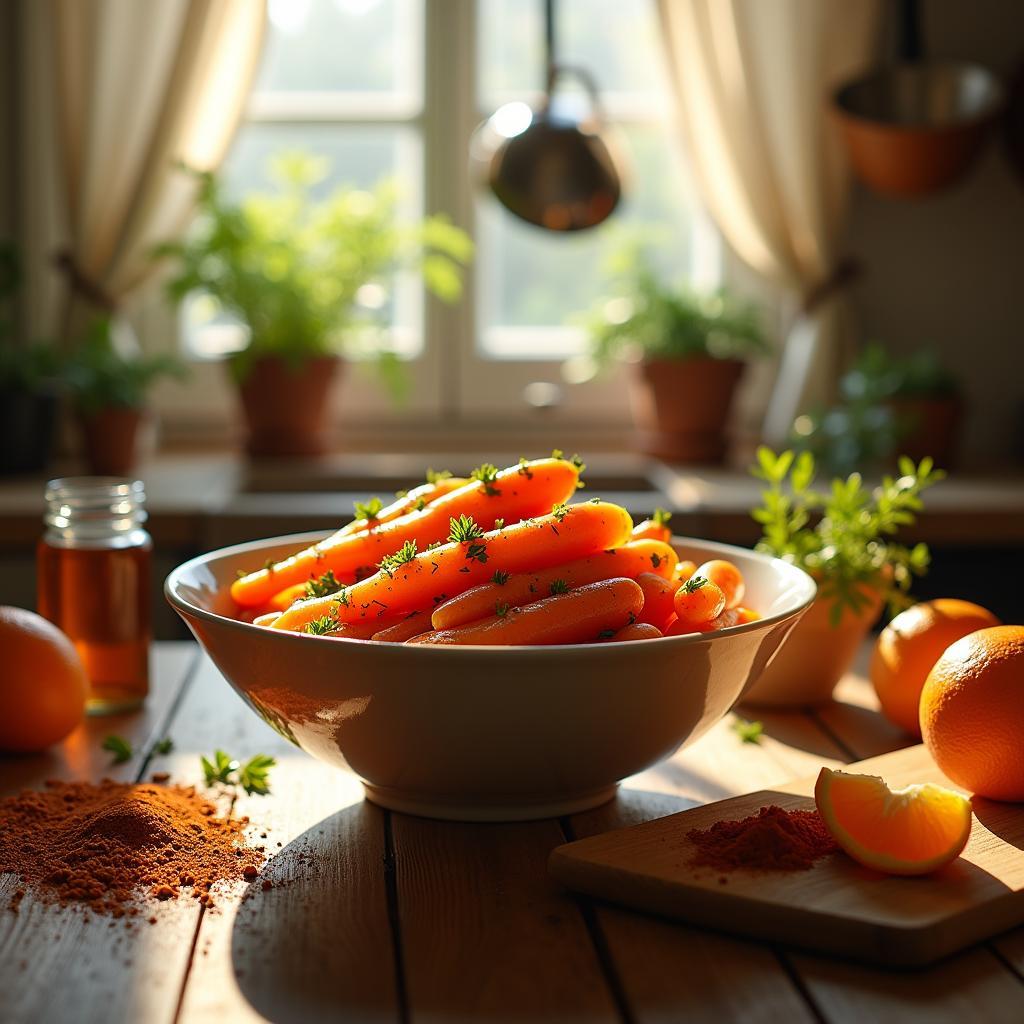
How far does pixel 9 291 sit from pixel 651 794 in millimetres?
2040

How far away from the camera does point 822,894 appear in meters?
0.69

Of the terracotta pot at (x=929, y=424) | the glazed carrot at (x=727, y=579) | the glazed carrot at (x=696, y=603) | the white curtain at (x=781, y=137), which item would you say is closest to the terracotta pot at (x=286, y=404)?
the white curtain at (x=781, y=137)

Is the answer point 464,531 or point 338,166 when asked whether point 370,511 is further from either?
point 338,166

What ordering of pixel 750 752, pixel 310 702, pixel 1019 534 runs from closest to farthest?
pixel 310 702 → pixel 750 752 → pixel 1019 534

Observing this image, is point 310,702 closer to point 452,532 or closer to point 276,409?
point 452,532

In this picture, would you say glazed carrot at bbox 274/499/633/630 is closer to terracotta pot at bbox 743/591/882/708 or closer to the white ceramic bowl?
the white ceramic bowl

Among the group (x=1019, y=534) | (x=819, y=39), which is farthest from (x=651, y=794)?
(x=819, y=39)

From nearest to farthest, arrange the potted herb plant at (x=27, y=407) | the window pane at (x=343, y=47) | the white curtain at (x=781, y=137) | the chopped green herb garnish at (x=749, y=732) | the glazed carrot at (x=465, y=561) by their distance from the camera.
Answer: the glazed carrot at (x=465, y=561)
the chopped green herb garnish at (x=749, y=732)
the potted herb plant at (x=27, y=407)
the white curtain at (x=781, y=137)
the window pane at (x=343, y=47)

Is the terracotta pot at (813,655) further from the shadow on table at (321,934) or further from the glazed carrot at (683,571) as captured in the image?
the shadow on table at (321,934)

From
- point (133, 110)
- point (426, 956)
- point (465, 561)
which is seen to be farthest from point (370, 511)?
point (133, 110)

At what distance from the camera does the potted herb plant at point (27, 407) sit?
2.40 meters

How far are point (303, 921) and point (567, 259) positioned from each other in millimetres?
2390

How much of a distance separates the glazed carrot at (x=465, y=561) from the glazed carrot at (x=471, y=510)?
0.15ft

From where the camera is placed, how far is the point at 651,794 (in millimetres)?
909
